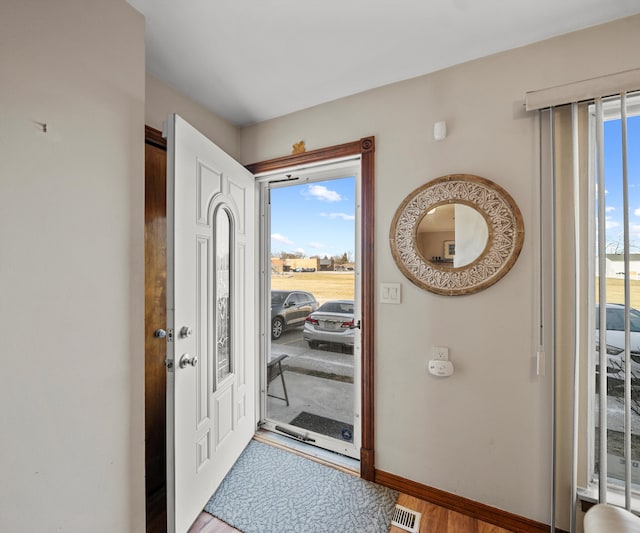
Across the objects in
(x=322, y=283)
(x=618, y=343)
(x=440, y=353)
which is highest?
(x=322, y=283)

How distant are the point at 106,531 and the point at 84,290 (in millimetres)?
918

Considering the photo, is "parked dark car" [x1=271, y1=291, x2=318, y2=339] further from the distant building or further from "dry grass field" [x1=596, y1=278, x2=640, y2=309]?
"dry grass field" [x1=596, y1=278, x2=640, y2=309]

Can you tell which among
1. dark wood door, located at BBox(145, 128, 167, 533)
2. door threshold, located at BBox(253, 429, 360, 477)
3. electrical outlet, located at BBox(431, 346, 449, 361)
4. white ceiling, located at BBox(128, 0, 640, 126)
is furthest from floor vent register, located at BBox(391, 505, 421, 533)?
white ceiling, located at BBox(128, 0, 640, 126)

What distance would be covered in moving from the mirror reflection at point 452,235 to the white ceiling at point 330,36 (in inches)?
31.0

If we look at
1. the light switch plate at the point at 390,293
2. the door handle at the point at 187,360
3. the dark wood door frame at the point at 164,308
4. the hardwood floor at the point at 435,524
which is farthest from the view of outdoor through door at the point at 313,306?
the door handle at the point at 187,360

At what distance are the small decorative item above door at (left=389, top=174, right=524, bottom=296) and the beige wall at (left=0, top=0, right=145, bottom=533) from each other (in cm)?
136

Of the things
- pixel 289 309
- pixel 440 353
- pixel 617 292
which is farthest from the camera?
pixel 289 309

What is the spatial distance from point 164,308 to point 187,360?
48 cm

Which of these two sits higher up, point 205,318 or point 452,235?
point 452,235

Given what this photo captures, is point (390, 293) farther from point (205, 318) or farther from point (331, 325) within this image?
point (205, 318)

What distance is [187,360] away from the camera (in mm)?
1335

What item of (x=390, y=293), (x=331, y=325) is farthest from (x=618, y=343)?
(x=331, y=325)

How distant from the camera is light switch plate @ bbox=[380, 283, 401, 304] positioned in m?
1.68

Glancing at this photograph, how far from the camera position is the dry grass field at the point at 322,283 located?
6.51 feet
